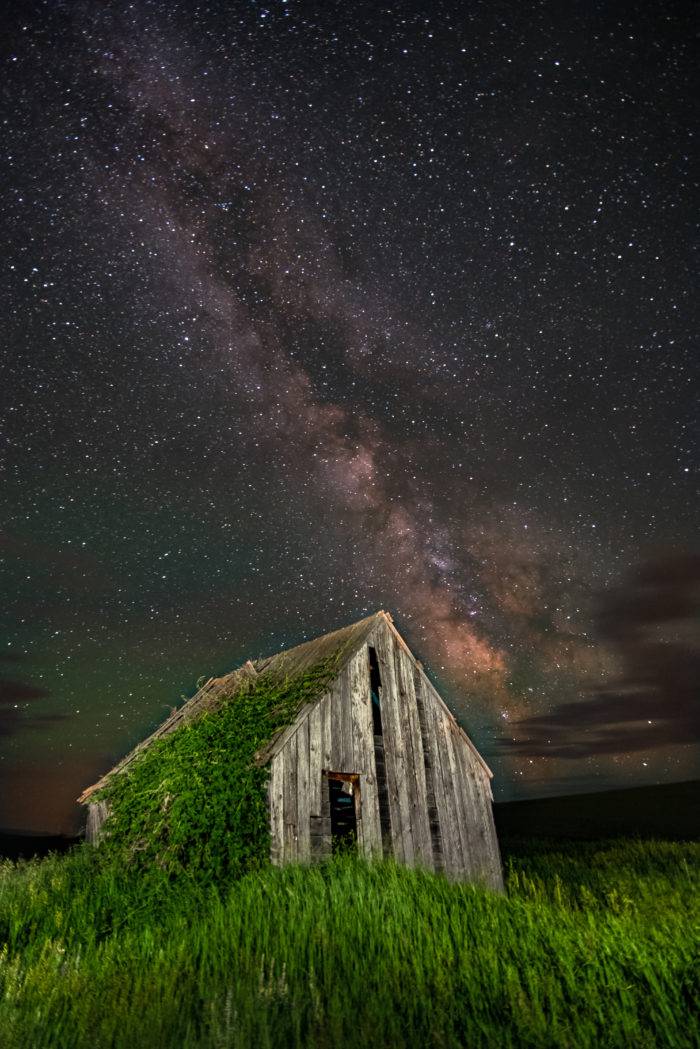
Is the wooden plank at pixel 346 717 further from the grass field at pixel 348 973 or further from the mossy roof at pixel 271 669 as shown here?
the grass field at pixel 348 973

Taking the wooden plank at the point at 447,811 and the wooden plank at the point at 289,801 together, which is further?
the wooden plank at the point at 447,811

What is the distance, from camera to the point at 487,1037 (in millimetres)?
3834

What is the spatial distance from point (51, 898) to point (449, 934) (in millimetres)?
7192

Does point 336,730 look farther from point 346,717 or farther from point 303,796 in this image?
point 303,796

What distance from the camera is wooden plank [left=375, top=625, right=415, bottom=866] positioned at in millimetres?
12375

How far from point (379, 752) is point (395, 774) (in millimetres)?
585

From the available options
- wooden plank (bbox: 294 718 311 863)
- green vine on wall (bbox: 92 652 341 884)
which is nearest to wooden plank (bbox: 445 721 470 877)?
green vine on wall (bbox: 92 652 341 884)

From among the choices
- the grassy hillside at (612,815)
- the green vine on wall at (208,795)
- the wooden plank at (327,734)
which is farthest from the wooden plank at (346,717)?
the grassy hillside at (612,815)

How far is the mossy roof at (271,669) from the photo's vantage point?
13961mm

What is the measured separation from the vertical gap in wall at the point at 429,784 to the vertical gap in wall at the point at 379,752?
1082 mm

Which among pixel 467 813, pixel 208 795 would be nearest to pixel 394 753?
pixel 467 813

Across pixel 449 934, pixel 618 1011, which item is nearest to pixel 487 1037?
pixel 618 1011

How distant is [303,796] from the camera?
11203 millimetres

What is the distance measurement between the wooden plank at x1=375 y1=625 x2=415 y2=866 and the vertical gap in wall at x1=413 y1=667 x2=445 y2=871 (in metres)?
0.69
